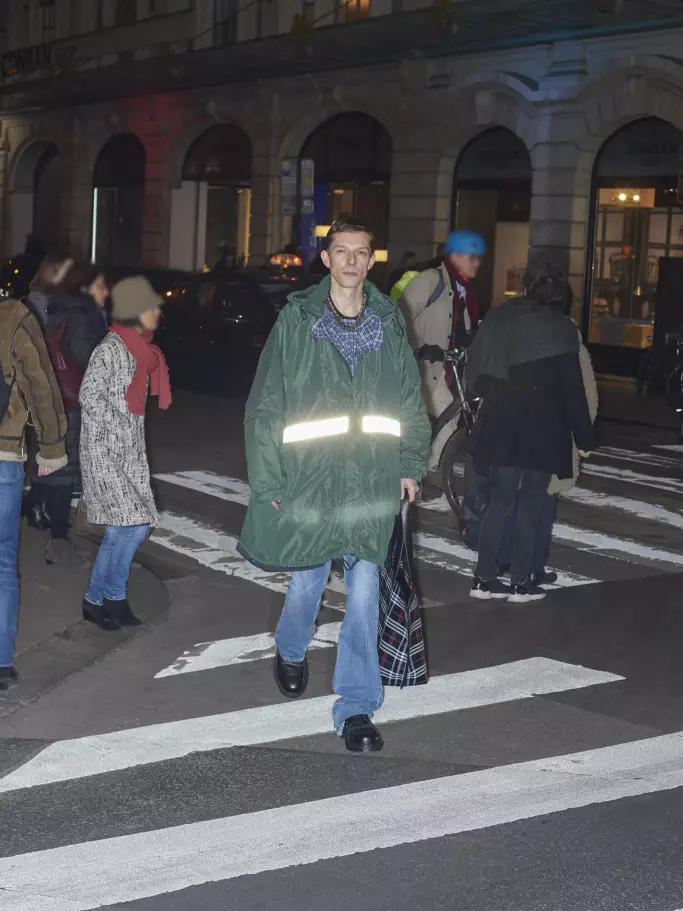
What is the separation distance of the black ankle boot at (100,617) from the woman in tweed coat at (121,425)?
0.27 m

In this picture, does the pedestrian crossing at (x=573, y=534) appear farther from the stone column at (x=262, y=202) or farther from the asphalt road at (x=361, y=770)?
the stone column at (x=262, y=202)

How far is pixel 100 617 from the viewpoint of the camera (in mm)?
7359

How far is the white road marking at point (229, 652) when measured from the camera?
22.2ft

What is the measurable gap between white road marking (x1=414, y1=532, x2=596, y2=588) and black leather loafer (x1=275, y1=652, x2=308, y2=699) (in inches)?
111

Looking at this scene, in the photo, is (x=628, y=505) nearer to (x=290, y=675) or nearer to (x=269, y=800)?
(x=290, y=675)

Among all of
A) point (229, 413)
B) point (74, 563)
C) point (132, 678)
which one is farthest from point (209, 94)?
point (132, 678)

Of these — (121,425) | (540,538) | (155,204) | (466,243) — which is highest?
(155,204)

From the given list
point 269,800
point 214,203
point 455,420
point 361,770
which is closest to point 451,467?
point 455,420

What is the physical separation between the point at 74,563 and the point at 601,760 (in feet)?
13.5

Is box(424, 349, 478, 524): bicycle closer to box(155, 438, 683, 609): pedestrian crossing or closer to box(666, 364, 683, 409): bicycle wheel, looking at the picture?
box(155, 438, 683, 609): pedestrian crossing

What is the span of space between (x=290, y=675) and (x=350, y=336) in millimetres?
1544

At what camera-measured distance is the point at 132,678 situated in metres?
6.57

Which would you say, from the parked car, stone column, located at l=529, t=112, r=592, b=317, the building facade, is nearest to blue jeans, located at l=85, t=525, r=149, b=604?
the parked car

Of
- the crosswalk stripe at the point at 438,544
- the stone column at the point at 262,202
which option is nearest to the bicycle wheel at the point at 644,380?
the crosswalk stripe at the point at 438,544
